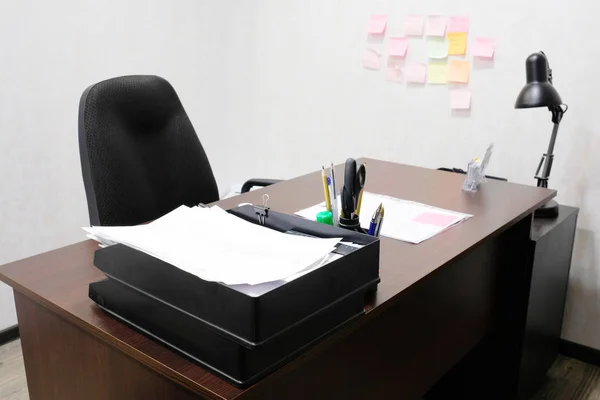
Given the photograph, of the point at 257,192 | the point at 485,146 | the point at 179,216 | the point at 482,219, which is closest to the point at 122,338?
the point at 179,216

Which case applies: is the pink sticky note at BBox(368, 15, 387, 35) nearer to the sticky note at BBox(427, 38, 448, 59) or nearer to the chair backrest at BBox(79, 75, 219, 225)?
the sticky note at BBox(427, 38, 448, 59)

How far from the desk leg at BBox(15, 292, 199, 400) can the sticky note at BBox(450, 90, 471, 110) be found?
5.71 ft

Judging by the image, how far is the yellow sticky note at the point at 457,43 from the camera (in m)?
2.16

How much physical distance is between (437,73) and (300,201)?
1082 millimetres

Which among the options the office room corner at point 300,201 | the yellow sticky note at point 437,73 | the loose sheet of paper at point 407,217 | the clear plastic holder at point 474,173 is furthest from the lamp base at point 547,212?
the yellow sticky note at point 437,73

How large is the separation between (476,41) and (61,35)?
1670mm

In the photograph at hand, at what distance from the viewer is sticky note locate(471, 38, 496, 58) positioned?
2.10 meters

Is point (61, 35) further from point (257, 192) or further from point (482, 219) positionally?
point (482, 219)

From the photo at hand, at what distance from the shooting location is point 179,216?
104 cm

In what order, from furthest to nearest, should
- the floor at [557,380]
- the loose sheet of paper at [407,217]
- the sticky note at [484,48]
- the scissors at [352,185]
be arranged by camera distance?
the sticky note at [484,48], the floor at [557,380], the loose sheet of paper at [407,217], the scissors at [352,185]

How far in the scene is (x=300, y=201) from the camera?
1499 millimetres

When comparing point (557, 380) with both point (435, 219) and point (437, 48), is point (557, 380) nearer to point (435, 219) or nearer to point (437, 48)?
point (435, 219)

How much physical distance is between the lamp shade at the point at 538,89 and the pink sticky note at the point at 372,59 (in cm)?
85

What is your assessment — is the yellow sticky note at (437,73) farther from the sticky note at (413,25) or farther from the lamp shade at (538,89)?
the lamp shade at (538,89)
